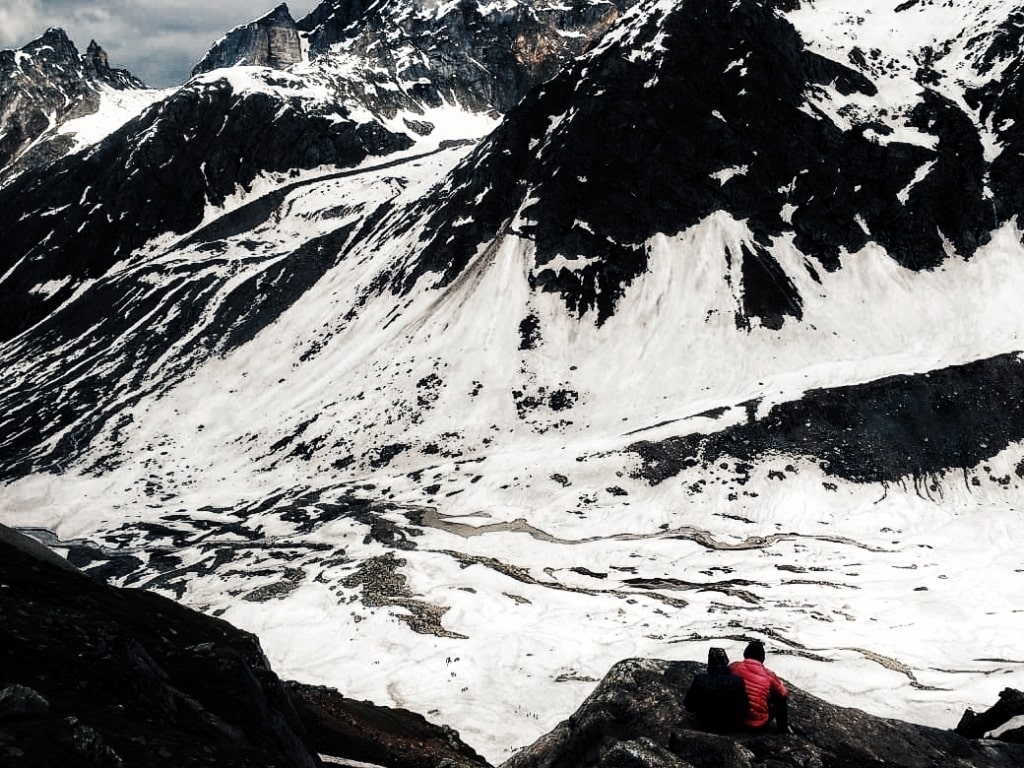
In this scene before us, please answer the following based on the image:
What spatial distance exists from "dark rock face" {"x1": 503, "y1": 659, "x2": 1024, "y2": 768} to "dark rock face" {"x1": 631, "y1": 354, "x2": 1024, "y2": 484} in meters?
52.4

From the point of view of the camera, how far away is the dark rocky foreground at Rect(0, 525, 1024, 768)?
9195mm

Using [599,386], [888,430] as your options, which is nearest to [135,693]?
[888,430]

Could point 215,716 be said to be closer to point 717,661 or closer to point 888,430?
point 717,661

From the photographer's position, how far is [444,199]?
11900 centimetres

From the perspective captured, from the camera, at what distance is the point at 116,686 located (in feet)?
37.6

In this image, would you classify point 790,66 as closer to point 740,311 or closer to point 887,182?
point 887,182

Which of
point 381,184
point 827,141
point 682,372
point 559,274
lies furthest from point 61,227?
point 827,141

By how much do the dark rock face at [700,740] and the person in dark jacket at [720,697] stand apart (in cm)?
23

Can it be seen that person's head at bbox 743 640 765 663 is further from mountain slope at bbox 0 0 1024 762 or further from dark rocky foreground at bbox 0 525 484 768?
mountain slope at bbox 0 0 1024 762

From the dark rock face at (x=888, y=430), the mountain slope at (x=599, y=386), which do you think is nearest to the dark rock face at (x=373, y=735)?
the mountain slope at (x=599, y=386)

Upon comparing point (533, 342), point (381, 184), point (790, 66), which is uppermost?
point (381, 184)

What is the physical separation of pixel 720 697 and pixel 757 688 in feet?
1.86

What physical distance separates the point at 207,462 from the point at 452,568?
149ft

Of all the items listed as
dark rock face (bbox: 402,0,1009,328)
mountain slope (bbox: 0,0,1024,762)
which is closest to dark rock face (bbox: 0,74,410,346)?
mountain slope (bbox: 0,0,1024,762)
